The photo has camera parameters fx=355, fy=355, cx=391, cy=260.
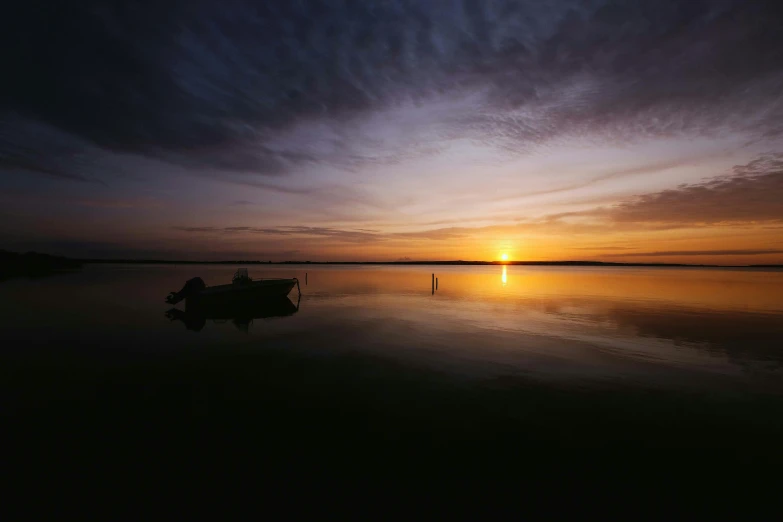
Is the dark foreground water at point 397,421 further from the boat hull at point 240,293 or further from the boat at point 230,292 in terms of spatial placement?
the boat at point 230,292

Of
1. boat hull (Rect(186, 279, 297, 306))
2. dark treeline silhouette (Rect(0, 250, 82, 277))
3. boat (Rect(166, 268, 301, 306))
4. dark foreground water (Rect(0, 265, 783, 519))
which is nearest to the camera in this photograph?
dark foreground water (Rect(0, 265, 783, 519))

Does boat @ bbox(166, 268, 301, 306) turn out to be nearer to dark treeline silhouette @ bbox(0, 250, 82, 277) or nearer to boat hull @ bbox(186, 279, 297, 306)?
boat hull @ bbox(186, 279, 297, 306)

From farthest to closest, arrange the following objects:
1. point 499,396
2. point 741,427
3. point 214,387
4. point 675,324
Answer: point 675,324 < point 214,387 < point 499,396 < point 741,427

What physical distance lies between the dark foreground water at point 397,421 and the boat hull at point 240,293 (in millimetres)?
12553

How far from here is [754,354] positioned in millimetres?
19422

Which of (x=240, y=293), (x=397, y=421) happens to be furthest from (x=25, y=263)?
(x=397, y=421)

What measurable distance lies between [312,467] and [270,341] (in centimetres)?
1508

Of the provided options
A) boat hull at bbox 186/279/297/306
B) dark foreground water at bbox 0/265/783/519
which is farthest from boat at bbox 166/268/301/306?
dark foreground water at bbox 0/265/783/519

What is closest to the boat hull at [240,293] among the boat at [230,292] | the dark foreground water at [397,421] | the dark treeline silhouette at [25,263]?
the boat at [230,292]

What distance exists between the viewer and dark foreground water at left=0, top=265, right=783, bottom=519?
7707 millimetres

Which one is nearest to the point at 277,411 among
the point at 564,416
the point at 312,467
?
the point at 312,467

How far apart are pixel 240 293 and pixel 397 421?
33534mm

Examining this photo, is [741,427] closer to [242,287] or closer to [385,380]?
[385,380]

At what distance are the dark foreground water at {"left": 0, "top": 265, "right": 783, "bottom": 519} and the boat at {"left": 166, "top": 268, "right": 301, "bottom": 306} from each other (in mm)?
12762
